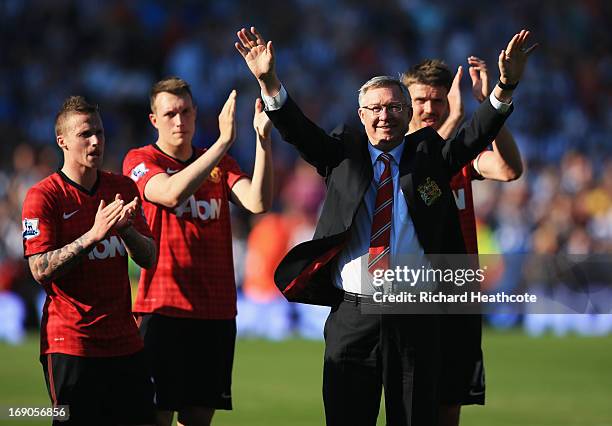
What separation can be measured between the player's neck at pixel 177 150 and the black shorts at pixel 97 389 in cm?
181

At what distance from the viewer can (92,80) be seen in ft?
72.3

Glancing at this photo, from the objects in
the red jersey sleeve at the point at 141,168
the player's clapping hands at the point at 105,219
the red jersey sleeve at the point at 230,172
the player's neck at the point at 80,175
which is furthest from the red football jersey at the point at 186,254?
the player's clapping hands at the point at 105,219

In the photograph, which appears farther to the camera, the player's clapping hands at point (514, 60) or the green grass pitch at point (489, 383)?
the green grass pitch at point (489, 383)

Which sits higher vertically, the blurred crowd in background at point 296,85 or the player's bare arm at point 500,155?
the blurred crowd in background at point 296,85

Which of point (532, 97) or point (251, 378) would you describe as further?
point (532, 97)

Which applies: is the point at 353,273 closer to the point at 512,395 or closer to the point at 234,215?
the point at 512,395

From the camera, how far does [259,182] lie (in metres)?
7.97

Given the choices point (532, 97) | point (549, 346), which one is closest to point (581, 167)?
point (532, 97)

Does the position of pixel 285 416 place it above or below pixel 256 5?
below

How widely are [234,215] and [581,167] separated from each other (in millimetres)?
6732

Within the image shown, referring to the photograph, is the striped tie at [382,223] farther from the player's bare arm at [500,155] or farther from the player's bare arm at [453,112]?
the player's bare arm at [453,112]

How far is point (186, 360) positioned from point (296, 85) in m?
15.8

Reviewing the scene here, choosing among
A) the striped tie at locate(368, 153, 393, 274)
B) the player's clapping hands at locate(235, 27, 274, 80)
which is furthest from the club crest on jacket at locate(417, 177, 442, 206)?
the player's clapping hands at locate(235, 27, 274, 80)

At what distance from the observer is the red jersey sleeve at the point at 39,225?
6668mm
